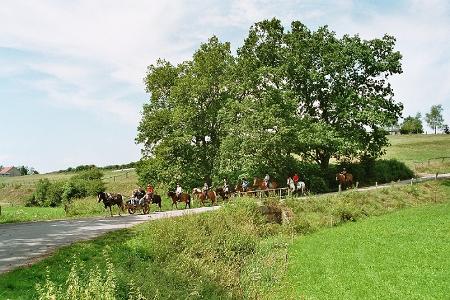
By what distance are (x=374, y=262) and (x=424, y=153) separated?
3001 inches

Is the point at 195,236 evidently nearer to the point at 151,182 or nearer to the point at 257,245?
the point at 257,245

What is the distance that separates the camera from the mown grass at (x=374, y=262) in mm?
20594

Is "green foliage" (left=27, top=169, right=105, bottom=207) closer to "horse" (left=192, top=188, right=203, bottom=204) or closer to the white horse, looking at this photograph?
"horse" (left=192, top=188, right=203, bottom=204)

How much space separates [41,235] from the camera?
25172mm

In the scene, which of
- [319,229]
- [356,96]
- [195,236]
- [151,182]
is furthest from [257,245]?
[356,96]

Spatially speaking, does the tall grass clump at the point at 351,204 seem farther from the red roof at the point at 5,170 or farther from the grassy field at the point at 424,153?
the red roof at the point at 5,170

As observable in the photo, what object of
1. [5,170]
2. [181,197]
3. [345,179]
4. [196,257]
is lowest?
[196,257]

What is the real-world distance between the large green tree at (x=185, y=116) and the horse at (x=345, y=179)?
14.5 metres

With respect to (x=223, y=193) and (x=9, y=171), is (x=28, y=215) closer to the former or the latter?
(x=223, y=193)

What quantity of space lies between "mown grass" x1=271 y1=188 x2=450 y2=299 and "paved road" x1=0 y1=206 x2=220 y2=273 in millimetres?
10930

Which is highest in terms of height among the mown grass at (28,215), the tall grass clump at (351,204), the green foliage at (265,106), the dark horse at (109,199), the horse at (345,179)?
the green foliage at (265,106)

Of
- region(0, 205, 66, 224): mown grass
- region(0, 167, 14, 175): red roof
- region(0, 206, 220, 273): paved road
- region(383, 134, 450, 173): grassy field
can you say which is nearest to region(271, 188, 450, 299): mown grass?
region(0, 206, 220, 273): paved road

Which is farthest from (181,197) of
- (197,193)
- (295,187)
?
(295,187)

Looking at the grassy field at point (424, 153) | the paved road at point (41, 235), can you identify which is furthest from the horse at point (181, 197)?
the grassy field at point (424, 153)
